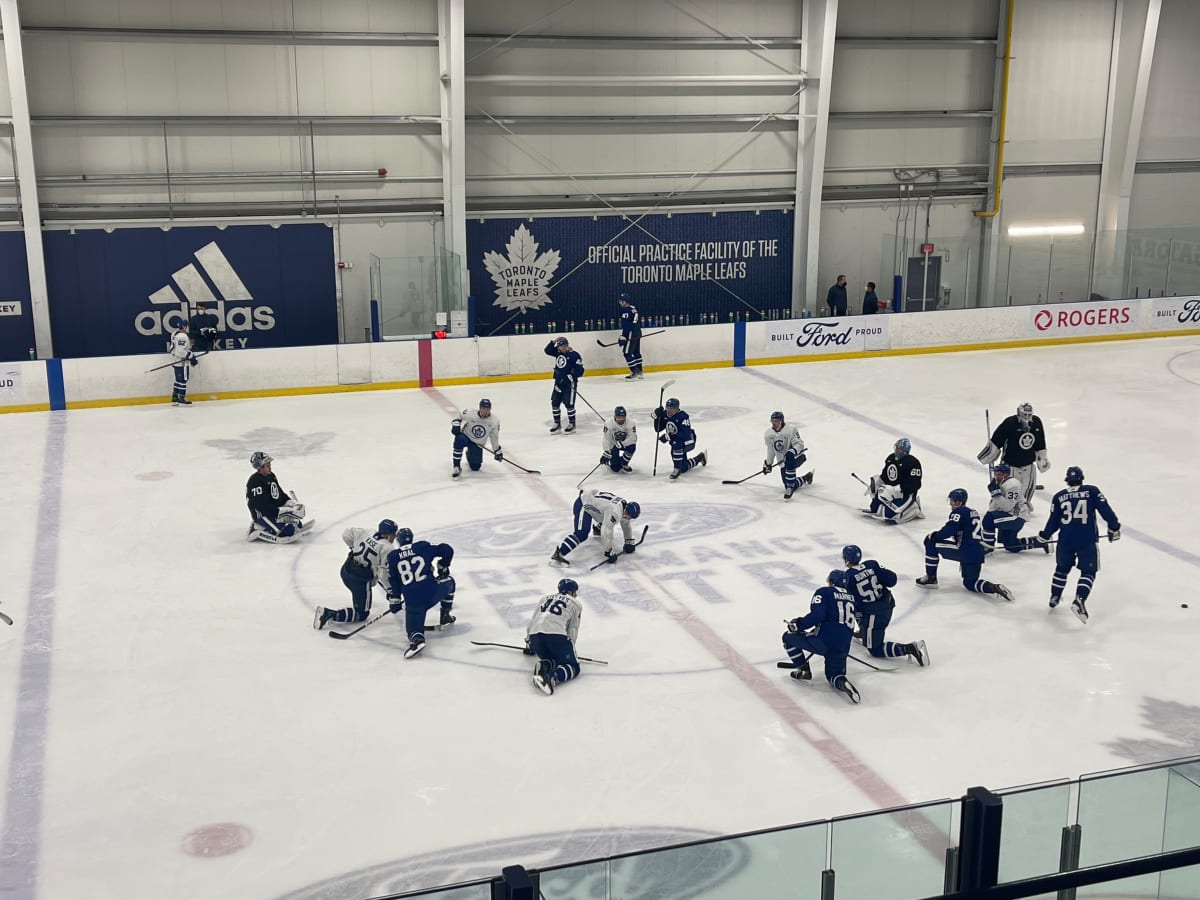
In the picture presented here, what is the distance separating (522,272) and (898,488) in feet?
43.7

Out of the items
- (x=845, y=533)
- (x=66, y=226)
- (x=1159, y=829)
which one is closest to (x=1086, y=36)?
(x=845, y=533)

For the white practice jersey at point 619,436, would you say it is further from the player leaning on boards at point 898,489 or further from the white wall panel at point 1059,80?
the white wall panel at point 1059,80

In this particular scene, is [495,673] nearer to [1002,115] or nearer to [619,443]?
[619,443]

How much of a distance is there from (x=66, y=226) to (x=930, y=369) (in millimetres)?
15504

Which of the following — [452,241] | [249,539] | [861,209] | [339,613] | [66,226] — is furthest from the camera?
[861,209]

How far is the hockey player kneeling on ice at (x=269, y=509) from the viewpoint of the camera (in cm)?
1395

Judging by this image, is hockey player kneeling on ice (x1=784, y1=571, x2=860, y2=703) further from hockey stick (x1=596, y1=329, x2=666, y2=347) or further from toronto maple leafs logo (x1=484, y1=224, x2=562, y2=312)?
toronto maple leafs logo (x1=484, y1=224, x2=562, y2=312)

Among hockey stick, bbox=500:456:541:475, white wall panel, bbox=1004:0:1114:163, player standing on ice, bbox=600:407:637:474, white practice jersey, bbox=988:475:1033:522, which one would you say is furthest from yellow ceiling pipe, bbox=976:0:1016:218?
white practice jersey, bbox=988:475:1033:522

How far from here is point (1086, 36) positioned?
28.8 metres

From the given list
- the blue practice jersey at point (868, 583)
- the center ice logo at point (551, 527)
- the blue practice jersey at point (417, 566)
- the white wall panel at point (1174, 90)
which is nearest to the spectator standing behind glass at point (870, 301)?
the white wall panel at point (1174, 90)

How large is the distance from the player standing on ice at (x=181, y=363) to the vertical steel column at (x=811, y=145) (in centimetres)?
1261

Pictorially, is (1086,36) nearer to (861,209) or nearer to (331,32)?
(861,209)

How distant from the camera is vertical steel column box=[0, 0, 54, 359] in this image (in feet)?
68.9

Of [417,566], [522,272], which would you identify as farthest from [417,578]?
[522,272]
